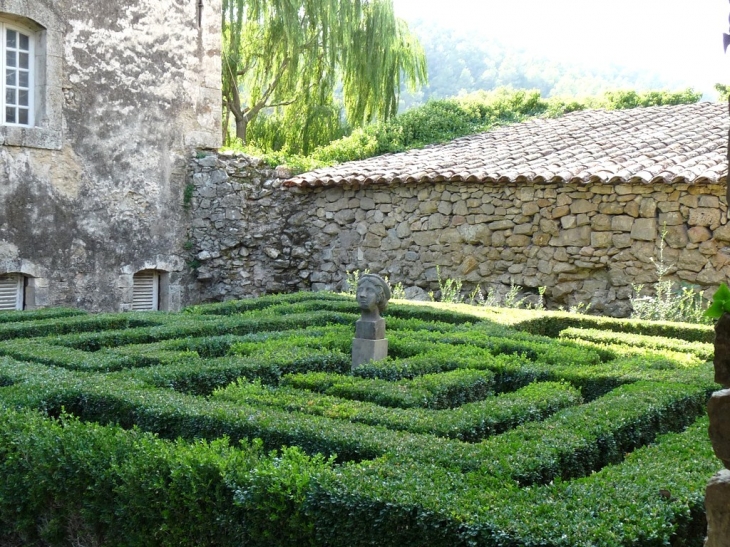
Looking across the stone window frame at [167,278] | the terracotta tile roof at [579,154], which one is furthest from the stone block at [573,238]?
the stone window frame at [167,278]

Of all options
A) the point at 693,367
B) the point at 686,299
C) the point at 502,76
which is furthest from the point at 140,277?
the point at 502,76

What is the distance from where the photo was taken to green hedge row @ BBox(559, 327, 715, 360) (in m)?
7.25

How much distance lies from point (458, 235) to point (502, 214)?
0.74m

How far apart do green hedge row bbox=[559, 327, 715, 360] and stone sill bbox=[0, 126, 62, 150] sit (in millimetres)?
6951

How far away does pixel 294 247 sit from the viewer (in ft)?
45.8

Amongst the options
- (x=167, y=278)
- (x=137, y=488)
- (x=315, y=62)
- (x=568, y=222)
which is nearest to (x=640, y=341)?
(x=568, y=222)

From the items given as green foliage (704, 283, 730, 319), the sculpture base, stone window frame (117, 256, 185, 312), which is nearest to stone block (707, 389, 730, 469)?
green foliage (704, 283, 730, 319)

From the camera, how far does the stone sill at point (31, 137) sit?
10531 mm

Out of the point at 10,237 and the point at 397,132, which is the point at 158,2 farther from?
the point at 397,132

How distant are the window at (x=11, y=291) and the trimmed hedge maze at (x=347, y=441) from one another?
351 centimetres

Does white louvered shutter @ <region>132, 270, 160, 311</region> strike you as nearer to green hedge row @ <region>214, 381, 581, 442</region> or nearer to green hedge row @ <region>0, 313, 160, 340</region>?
green hedge row @ <region>0, 313, 160, 340</region>

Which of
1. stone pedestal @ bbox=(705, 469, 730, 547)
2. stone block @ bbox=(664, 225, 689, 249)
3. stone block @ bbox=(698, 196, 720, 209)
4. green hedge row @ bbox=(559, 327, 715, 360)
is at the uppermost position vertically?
stone block @ bbox=(698, 196, 720, 209)

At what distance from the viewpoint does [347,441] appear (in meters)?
4.20

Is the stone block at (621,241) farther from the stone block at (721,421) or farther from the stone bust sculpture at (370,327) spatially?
the stone block at (721,421)
